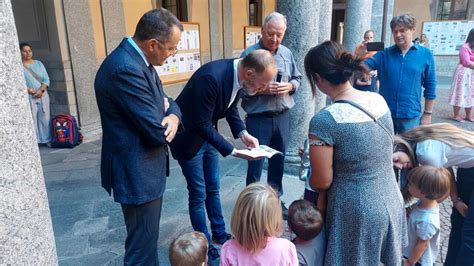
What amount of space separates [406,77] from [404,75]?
0.03 metres

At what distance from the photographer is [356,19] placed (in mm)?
7152

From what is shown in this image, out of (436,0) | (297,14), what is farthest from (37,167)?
(436,0)

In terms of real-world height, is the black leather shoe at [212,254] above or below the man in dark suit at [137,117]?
below

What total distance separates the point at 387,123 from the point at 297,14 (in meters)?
2.52

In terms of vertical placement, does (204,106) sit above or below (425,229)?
above

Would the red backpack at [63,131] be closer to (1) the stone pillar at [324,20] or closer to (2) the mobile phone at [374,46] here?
(1) the stone pillar at [324,20]

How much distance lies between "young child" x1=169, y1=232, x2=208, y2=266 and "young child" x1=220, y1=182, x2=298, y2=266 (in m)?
0.13

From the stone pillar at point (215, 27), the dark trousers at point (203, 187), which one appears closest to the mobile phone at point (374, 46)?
the dark trousers at point (203, 187)

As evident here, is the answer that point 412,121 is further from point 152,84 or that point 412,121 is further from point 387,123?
point 152,84

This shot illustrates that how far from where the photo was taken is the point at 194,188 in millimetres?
2592

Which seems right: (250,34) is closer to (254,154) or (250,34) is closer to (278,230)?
(254,154)

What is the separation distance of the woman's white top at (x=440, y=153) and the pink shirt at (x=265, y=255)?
2.94ft

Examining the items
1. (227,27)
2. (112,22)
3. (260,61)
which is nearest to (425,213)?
(260,61)

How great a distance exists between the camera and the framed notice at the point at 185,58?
7.71m
